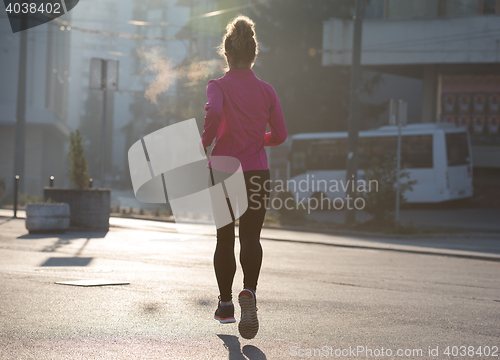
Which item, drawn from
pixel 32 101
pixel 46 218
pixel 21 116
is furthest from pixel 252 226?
pixel 32 101

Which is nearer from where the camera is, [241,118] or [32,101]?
[241,118]

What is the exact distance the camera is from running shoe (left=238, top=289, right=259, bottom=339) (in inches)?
150

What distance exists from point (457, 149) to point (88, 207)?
15.7 m

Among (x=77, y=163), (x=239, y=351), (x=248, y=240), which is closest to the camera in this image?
(x=239, y=351)

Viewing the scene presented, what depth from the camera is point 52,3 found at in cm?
3900

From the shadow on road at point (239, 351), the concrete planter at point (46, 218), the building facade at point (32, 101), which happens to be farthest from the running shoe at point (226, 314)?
the building facade at point (32, 101)

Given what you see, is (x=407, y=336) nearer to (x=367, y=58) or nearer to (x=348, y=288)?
(x=348, y=288)

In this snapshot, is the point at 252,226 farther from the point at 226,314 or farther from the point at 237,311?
the point at 237,311

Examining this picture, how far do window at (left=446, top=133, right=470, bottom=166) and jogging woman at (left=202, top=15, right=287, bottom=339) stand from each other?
2112cm

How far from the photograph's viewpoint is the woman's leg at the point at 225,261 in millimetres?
4152

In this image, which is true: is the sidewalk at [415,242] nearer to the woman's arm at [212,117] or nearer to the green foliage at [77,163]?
the green foliage at [77,163]

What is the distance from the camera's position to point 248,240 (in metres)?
4.09

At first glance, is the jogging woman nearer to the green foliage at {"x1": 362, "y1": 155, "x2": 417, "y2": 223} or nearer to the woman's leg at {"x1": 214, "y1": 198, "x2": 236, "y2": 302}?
the woman's leg at {"x1": 214, "y1": 198, "x2": 236, "y2": 302}

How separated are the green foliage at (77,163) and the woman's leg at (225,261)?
33.4 ft
